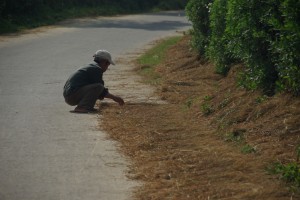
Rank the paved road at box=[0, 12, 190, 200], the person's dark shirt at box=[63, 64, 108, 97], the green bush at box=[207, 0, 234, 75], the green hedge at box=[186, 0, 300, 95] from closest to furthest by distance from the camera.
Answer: the paved road at box=[0, 12, 190, 200] < the green hedge at box=[186, 0, 300, 95] < the person's dark shirt at box=[63, 64, 108, 97] < the green bush at box=[207, 0, 234, 75]

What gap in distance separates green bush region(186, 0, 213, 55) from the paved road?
191 cm

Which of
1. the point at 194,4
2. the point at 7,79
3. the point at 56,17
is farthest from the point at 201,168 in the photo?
the point at 56,17

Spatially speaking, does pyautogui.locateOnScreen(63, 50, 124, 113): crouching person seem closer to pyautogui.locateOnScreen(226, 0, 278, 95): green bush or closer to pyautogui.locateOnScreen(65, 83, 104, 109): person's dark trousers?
pyautogui.locateOnScreen(65, 83, 104, 109): person's dark trousers

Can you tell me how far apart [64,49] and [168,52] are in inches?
140

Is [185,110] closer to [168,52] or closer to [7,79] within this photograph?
[7,79]

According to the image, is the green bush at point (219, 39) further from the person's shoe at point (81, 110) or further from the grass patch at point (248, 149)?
the grass patch at point (248, 149)

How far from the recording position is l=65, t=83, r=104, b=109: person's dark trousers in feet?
37.7

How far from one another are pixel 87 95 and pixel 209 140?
3.09m

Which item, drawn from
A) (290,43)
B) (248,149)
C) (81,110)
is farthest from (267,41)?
(81,110)

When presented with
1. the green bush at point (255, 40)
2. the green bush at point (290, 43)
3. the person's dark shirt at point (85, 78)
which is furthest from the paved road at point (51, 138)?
the green bush at point (255, 40)

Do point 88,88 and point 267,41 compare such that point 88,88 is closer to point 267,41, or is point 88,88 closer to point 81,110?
point 81,110

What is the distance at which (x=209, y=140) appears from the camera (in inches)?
355

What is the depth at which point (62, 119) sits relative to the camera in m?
10.8

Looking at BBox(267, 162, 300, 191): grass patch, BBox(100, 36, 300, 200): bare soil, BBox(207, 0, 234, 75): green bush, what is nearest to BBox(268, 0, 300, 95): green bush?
BBox(100, 36, 300, 200): bare soil
